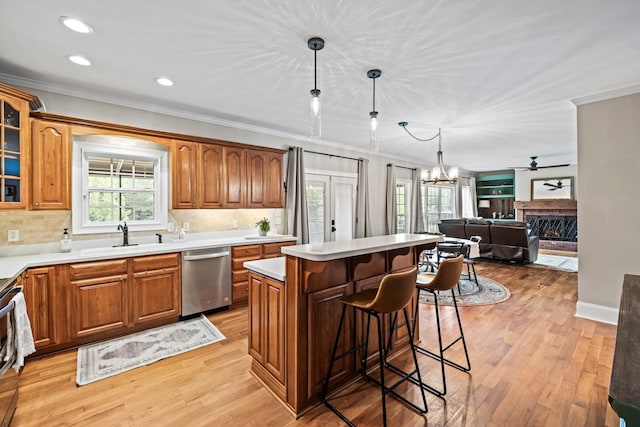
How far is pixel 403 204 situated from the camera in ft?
25.3

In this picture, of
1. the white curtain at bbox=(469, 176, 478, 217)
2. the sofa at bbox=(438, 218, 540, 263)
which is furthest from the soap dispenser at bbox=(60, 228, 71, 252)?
the white curtain at bbox=(469, 176, 478, 217)

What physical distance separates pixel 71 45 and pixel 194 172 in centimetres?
173

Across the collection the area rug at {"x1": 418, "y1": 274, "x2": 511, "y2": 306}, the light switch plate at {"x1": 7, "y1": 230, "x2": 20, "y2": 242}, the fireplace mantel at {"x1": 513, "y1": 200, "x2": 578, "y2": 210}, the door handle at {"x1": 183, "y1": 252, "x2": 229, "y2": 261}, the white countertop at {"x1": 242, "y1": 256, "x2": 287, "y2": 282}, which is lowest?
the area rug at {"x1": 418, "y1": 274, "x2": 511, "y2": 306}

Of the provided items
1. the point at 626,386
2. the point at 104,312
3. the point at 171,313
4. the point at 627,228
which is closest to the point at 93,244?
the point at 104,312

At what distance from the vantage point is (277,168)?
185 inches

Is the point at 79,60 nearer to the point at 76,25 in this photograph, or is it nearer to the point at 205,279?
the point at 76,25

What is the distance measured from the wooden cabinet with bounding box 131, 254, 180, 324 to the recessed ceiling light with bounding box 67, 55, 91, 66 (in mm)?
1936

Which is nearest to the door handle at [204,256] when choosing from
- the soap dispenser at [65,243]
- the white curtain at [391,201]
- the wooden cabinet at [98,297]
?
the wooden cabinet at [98,297]

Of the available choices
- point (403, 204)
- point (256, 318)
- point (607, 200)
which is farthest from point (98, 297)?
point (403, 204)

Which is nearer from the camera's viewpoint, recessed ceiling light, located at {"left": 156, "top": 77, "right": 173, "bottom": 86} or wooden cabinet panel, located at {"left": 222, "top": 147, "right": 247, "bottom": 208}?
recessed ceiling light, located at {"left": 156, "top": 77, "right": 173, "bottom": 86}

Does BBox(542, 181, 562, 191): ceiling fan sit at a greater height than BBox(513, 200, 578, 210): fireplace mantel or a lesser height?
A: greater

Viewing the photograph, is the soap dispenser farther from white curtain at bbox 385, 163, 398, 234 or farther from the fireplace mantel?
the fireplace mantel

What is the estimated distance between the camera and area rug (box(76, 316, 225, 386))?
2475 mm

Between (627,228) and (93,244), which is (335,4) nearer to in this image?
(93,244)
